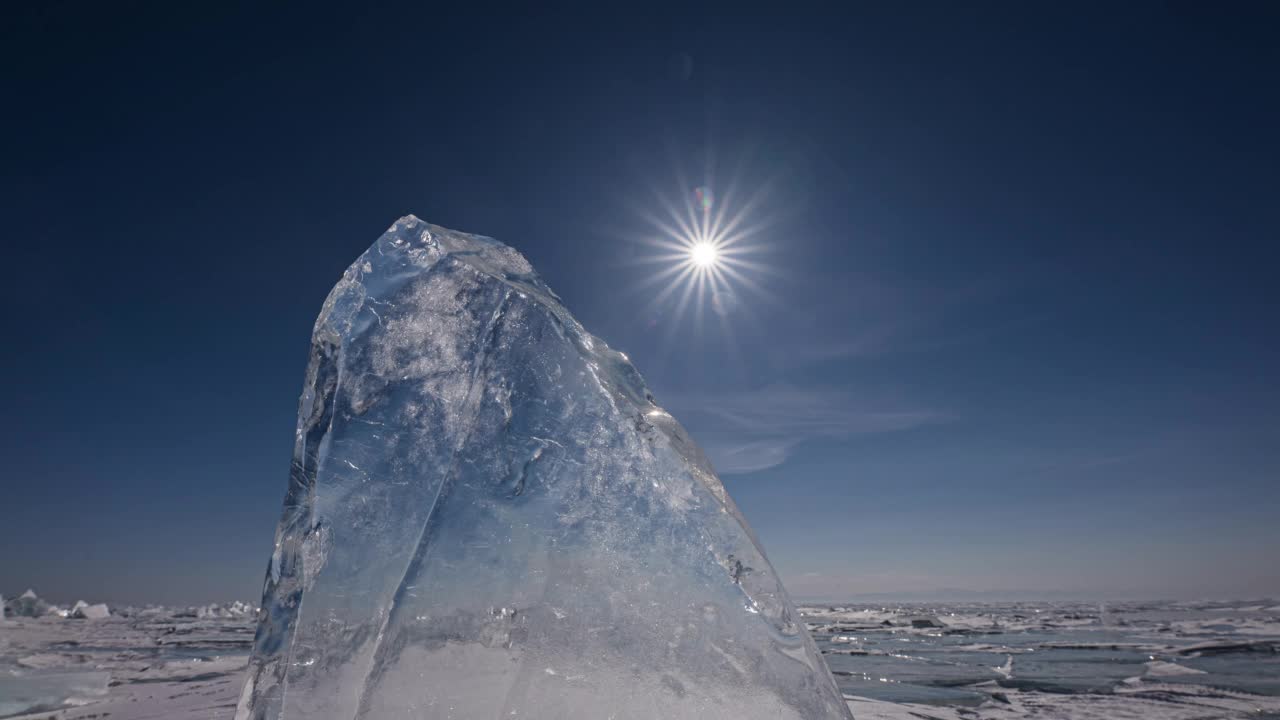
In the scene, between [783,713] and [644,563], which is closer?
[783,713]

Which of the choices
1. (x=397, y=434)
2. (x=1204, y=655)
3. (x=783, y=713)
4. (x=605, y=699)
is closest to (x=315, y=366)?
(x=397, y=434)

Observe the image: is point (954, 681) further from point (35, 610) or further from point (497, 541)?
point (35, 610)

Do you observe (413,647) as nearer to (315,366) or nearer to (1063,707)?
(315,366)

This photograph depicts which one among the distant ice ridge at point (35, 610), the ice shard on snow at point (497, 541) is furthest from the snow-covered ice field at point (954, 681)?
the distant ice ridge at point (35, 610)

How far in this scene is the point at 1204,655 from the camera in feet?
34.3

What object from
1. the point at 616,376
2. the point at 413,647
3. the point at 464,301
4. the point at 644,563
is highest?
the point at 464,301

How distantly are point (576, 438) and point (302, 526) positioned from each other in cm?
134

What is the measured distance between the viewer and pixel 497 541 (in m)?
2.45

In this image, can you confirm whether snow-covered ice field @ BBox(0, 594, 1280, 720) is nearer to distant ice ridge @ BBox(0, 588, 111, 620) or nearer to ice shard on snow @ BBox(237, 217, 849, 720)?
ice shard on snow @ BBox(237, 217, 849, 720)

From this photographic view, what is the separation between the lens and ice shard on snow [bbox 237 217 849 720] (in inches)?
84.4

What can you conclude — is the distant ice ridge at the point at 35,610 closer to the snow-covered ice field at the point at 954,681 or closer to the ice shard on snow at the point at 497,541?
the snow-covered ice field at the point at 954,681

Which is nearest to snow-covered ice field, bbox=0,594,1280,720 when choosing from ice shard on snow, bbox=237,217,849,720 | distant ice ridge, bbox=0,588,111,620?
ice shard on snow, bbox=237,217,849,720

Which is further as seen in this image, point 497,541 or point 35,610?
point 35,610

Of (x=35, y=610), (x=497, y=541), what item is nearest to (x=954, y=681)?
(x=497, y=541)
